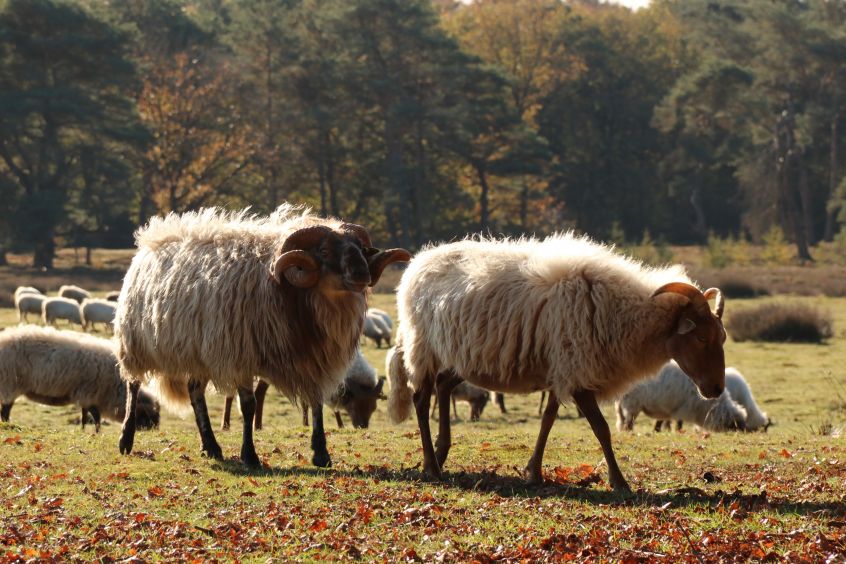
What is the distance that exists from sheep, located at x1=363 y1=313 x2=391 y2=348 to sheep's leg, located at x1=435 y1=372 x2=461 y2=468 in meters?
20.4

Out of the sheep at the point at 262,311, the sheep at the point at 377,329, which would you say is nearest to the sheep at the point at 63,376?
the sheep at the point at 262,311

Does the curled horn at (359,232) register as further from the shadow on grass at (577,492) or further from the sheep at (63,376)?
the sheep at (63,376)

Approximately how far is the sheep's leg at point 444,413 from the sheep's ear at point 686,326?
85.7 inches

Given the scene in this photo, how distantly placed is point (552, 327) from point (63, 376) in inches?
389

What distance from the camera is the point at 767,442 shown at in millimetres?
13633

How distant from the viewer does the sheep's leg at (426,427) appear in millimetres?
10242

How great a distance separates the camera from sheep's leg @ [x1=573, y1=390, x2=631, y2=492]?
955 centimetres

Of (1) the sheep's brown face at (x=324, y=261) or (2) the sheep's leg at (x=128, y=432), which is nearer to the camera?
(1) the sheep's brown face at (x=324, y=261)

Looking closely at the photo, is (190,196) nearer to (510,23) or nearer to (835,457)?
(510,23)

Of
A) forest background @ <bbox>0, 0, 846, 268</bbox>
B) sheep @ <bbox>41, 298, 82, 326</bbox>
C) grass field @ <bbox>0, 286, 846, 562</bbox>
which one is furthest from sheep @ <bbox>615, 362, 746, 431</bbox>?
forest background @ <bbox>0, 0, 846, 268</bbox>

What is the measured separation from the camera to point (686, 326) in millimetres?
9633

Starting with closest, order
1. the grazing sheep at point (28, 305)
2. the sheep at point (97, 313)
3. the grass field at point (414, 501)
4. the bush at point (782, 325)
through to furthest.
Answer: the grass field at point (414, 501) < the bush at point (782, 325) < the sheep at point (97, 313) < the grazing sheep at point (28, 305)

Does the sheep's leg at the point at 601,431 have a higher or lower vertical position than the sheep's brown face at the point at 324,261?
lower

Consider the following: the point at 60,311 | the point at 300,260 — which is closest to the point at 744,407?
the point at 300,260
